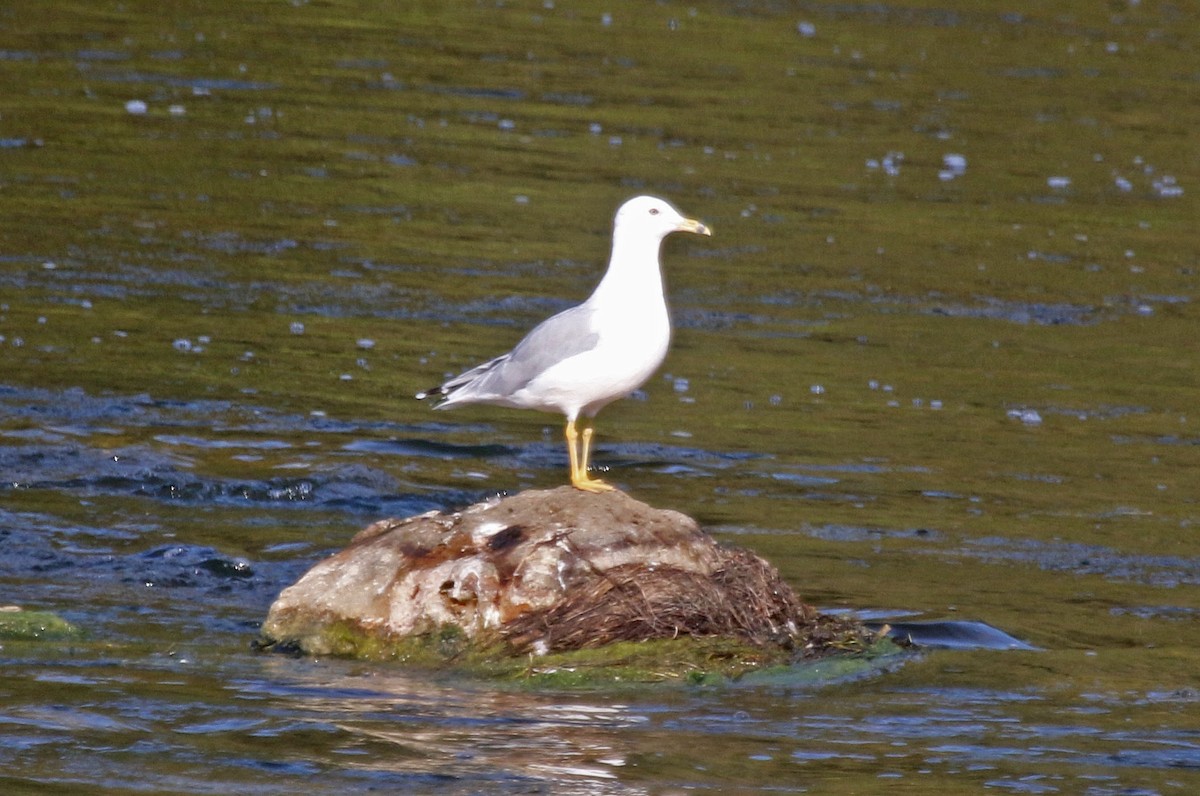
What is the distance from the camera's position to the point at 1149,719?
7.66 metres

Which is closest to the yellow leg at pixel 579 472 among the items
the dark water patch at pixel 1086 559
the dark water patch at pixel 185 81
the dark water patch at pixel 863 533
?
the dark water patch at pixel 863 533

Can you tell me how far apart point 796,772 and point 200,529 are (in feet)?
13.1

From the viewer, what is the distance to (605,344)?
7.97 meters

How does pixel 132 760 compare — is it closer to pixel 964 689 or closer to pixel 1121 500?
pixel 964 689

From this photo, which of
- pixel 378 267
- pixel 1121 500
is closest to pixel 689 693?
pixel 1121 500

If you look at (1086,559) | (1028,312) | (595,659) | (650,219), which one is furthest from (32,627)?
(1028,312)

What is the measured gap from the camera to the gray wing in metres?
8.11

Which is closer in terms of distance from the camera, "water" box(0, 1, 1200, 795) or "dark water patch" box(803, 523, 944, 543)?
"water" box(0, 1, 1200, 795)

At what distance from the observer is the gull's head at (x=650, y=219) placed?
838 cm

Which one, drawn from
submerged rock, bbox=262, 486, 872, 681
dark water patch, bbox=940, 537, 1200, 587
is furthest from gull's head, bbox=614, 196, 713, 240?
dark water patch, bbox=940, 537, 1200, 587

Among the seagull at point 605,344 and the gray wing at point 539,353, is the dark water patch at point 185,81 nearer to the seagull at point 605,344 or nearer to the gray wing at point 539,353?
the gray wing at point 539,353

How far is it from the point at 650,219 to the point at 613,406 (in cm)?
417

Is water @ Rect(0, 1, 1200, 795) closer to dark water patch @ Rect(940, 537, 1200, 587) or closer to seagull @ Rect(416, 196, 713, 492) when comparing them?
dark water patch @ Rect(940, 537, 1200, 587)

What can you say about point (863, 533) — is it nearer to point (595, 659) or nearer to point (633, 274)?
point (633, 274)
